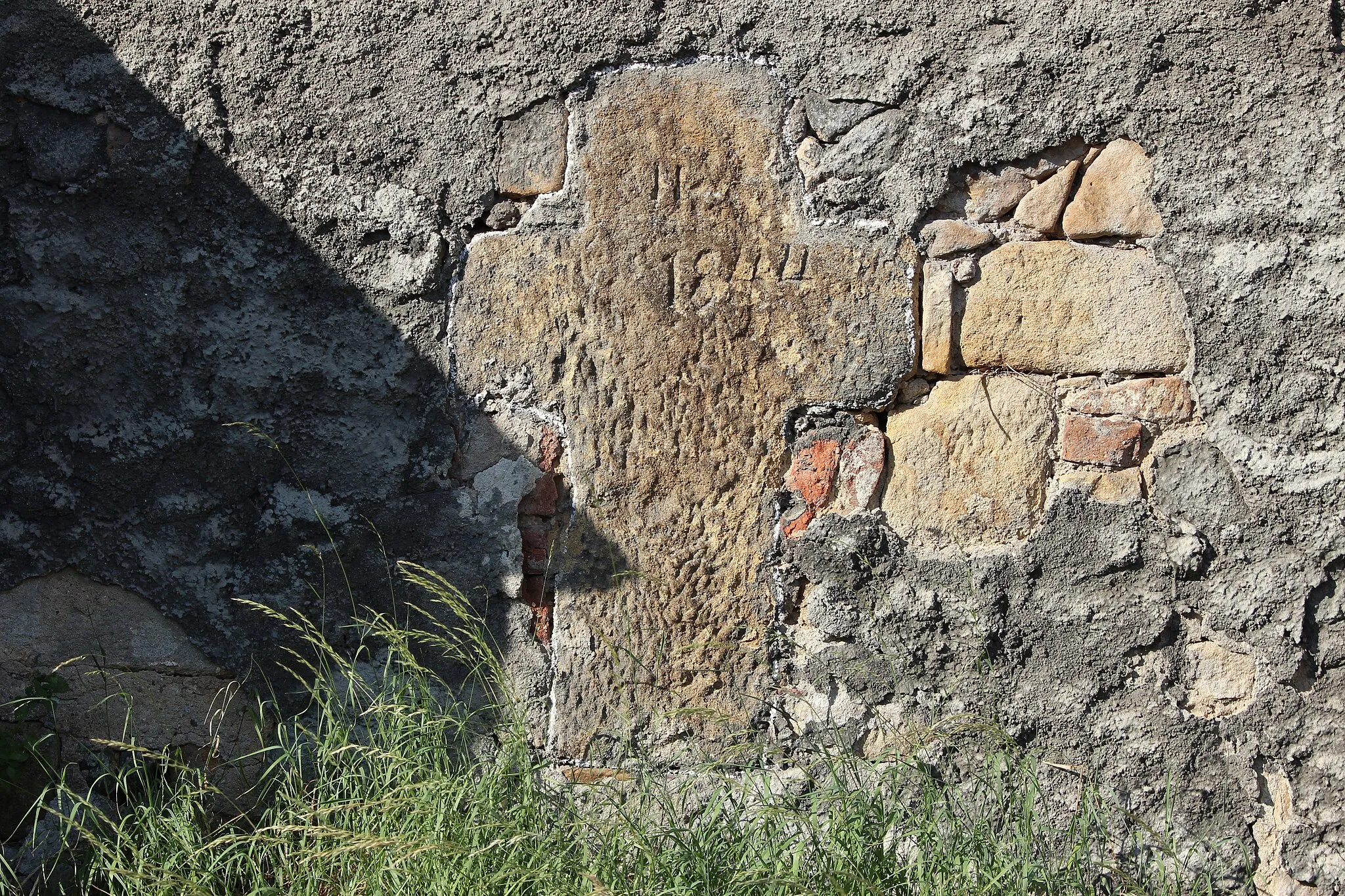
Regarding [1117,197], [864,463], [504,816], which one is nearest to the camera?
[504,816]

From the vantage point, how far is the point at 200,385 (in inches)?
86.1

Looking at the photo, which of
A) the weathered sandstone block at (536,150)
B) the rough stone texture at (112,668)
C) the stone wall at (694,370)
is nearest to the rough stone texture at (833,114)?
the stone wall at (694,370)

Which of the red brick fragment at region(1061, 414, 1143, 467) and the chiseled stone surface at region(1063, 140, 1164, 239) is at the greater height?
the chiseled stone surface at region(1063, 140, 1164, 239)

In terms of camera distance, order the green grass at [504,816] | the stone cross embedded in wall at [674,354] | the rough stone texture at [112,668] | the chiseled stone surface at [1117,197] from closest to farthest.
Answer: the green grass at [504,816] < the chiseled stone surface at [1117,197] < the stone cross embedded in wall at [674,354] < the rough stone texture at [112,668]

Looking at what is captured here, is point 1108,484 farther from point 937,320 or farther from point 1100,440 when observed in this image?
point 937,320

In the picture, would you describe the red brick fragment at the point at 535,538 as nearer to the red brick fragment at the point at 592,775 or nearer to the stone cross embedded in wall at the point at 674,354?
the stone cross embedded in wall at the point at 674,354

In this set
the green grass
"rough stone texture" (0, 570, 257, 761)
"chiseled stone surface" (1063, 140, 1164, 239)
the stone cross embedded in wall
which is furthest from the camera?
"rough stone texture" (0, 570, 257, 761)

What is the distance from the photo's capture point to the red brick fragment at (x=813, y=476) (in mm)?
2135

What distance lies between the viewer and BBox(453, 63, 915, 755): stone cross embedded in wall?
2.11m

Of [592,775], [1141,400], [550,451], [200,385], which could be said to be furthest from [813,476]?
[200,385]

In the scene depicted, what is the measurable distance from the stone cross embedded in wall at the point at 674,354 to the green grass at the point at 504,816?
0.19 m

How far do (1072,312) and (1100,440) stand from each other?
0.25 meters

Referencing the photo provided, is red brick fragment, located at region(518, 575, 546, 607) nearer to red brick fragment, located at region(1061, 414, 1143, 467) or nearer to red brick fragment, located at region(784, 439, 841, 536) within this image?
red brick fragment, located at region(784, 439, 841, 536)

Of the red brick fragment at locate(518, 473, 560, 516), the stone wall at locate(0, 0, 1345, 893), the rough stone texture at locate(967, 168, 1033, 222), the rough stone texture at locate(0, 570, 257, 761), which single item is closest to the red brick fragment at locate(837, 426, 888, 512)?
the stone wall at locate(0, 0, 1345, 893)
